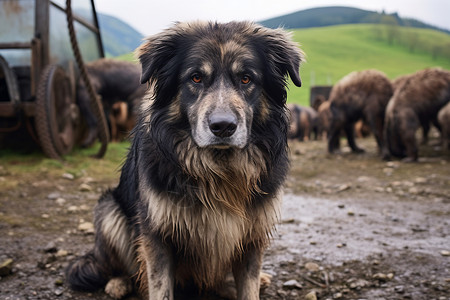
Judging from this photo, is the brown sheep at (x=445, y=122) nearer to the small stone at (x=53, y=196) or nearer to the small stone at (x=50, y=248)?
the small stone at (x=53, y=196)

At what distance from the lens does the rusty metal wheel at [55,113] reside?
6.24 meters

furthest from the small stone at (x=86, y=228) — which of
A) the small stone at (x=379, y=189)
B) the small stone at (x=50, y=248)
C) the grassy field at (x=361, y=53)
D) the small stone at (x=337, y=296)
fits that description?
the grassy field at (x=361, y=53)

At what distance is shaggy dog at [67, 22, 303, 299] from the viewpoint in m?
2.43

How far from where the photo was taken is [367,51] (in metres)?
58.5

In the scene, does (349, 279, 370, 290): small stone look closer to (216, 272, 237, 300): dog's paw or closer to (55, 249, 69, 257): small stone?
(216, 272, 237, 300): dog's paw

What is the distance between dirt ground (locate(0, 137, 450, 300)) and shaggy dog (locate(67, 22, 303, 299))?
0.70 m

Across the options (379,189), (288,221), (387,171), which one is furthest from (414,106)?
(288,221)

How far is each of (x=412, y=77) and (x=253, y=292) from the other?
23.7 ft

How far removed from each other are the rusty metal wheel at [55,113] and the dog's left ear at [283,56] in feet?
15.2

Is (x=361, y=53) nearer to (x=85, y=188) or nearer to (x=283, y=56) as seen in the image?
(x=85, y=188)

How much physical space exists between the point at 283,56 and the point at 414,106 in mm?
6071

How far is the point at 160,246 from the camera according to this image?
2455 millimetres

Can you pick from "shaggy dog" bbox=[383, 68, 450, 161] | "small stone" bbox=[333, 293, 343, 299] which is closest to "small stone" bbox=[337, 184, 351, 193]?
"shaggy dog" bbox=[383, 68, 450, 161]

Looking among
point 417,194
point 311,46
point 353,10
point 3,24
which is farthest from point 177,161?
point 353,10
